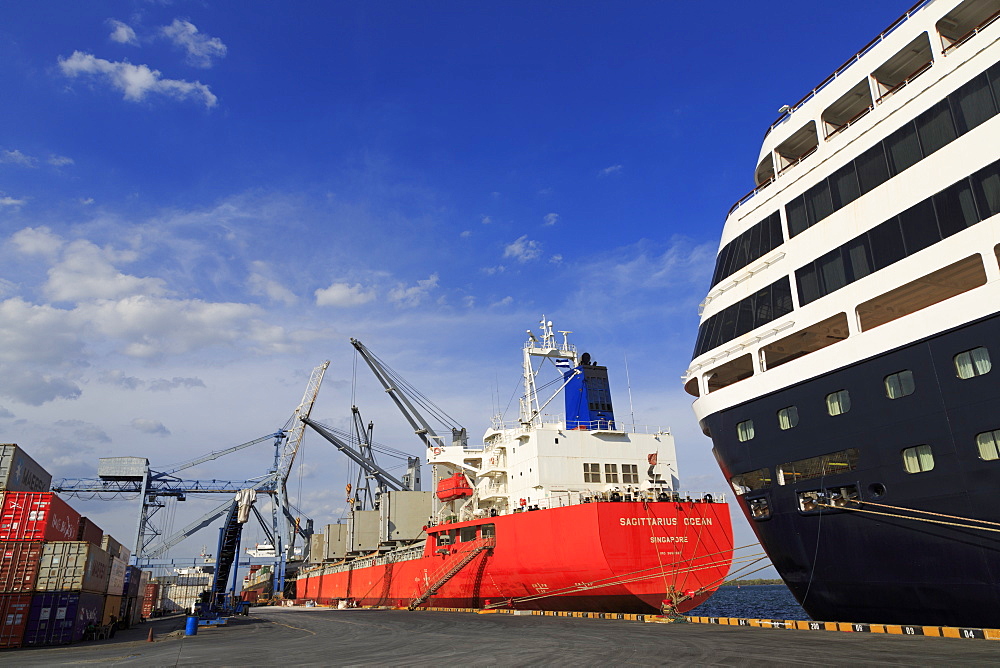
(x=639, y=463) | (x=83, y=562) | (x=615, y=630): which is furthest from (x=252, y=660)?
A: (x=639, y=463)

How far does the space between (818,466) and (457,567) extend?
2040cm

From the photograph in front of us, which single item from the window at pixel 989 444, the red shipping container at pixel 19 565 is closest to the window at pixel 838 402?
the window at pixel 989 444

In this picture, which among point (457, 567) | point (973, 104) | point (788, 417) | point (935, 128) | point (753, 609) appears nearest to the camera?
point (973, 104)

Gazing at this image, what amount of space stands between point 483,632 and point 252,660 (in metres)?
6.57

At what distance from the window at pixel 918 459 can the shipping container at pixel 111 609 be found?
103ft

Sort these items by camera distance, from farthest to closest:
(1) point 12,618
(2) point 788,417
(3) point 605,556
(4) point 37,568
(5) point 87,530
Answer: (5) point 87,530 < (3) point 605,556 < (4) point 37,568 < (1) point 12,618 < (2) point 788,417

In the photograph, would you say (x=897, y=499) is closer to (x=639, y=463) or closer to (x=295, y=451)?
(x=639, y=463)

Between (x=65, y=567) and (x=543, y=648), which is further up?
(x=65, y=567)

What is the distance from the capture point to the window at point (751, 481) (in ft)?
49.3

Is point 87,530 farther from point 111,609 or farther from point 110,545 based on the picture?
point 110,545

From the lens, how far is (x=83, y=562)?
22062mm

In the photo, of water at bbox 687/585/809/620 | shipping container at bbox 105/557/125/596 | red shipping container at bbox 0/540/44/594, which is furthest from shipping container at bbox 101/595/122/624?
water at bbox 687/585/809/620

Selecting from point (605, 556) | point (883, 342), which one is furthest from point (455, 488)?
point (883, 342)

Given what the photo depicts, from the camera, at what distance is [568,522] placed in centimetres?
2366
